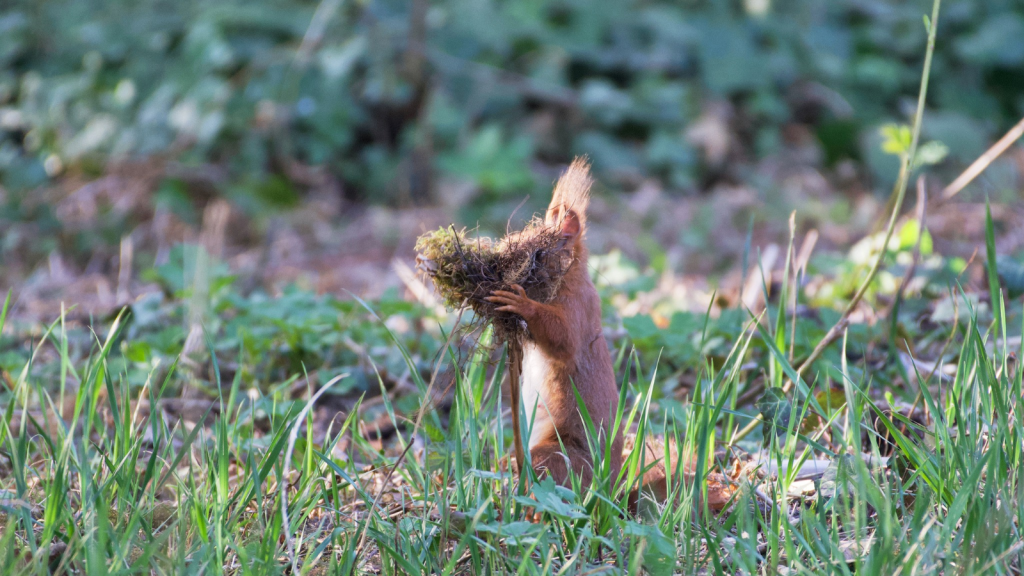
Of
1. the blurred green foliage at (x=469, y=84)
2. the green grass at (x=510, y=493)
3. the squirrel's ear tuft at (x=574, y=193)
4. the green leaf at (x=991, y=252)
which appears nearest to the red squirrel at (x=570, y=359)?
the squirrel's ear tuft at (x=574, y=193)

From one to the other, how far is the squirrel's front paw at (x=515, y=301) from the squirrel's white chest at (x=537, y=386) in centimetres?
27

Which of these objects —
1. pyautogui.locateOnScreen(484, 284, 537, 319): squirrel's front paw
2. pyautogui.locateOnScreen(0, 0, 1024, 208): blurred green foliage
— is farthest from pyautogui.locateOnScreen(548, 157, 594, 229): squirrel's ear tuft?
pyautogui.locateOnScreen(0, 0, 1024, 208): blurred green foliage

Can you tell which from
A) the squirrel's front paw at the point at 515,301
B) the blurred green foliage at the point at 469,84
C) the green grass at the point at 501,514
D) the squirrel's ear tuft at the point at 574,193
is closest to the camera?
the green grass at the point at 501,514

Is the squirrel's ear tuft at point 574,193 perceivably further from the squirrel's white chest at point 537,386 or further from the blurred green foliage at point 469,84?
the blurred green foliage at point 469,84

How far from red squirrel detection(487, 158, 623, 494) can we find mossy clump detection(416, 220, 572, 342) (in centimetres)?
4

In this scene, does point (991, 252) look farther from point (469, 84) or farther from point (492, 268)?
point (469, 84)

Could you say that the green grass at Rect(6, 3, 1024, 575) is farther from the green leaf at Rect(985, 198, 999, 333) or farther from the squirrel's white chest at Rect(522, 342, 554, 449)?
the squirrel's white chest at Rect(522, 342, 554, 449)

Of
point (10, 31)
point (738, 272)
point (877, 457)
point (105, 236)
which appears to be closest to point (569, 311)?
point (877, 457)

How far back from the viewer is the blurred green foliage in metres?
6.89

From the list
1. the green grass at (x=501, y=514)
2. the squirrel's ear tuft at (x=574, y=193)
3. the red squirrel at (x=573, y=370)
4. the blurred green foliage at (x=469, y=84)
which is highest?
the blurred green foliage at (x=469, y=84)

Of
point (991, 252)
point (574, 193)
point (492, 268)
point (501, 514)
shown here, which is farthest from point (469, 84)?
point (501, 514)

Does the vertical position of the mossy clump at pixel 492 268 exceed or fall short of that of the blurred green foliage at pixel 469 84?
it falls short

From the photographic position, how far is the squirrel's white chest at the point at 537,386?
232 cm

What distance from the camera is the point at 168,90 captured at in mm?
6980
